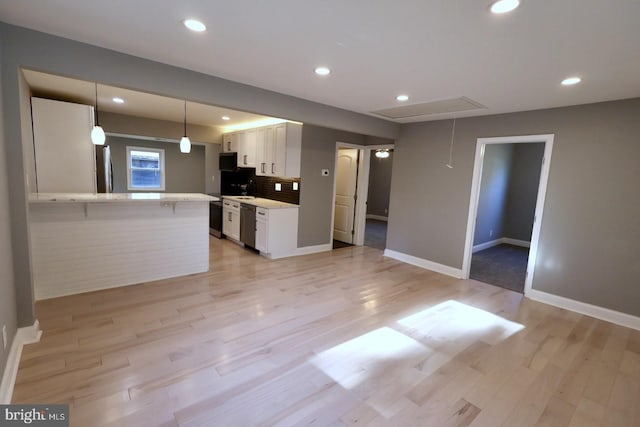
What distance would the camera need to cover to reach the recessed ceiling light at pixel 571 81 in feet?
8.55

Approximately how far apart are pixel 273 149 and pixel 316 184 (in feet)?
3.33

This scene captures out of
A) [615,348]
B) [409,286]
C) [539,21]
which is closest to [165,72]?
[539,21]

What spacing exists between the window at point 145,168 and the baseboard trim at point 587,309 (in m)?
8.78

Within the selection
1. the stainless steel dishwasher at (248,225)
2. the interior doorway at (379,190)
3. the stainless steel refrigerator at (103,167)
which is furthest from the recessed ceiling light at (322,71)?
the interior doorway at (379,190)

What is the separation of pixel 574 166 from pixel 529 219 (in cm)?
371

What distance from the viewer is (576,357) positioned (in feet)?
8.48

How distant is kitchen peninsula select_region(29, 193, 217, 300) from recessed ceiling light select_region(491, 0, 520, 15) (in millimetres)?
3730

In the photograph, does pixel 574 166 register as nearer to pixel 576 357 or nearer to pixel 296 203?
pixel 576 357

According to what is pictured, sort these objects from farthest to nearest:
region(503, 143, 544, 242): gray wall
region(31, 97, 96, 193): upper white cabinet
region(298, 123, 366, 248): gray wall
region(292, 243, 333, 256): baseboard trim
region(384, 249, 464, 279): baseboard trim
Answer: region(503, 143, 544, 242): gray wall < region(292, 243, 333, 256): baseboard trim < region(298, 123, 366, 248): gray wall < region(384, 249, 464, 279): baseboard trim < region(31, 97, 96, 193): upper white cabinet

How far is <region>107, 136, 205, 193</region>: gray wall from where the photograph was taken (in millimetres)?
7645

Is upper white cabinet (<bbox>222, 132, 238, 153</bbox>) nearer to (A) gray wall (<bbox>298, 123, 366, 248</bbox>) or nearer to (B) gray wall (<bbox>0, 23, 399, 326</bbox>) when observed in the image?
(A) gray wall (<bbox>298, 123, 366, 248</bbox>)

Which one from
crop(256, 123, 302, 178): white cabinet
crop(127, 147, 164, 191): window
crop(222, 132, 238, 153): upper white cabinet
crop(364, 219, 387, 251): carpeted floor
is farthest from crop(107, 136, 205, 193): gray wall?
crop(364, 219, 387, 251): carpeted floor

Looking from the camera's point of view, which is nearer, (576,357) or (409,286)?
(576,357)

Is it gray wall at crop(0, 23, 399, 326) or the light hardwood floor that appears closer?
the light hardwood floor
